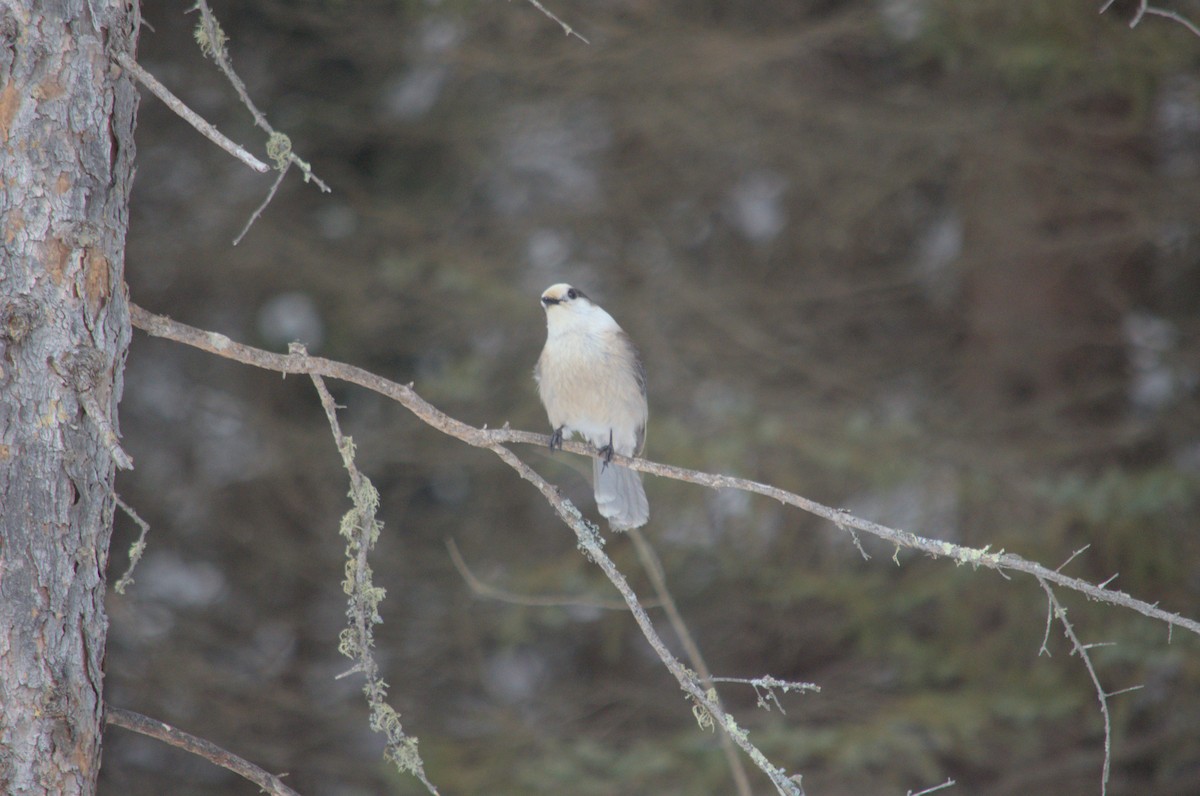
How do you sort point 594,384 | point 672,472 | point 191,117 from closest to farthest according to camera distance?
point 191,117
point 672,472
point 594,384

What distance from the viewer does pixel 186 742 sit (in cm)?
226

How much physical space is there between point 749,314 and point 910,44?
167 cm

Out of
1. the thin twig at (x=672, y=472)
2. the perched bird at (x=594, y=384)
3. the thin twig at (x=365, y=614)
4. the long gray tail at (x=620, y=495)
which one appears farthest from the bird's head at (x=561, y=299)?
the thin twig at (x=365, y=614)

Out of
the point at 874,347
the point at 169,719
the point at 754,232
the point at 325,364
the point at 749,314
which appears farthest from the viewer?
the point at 754,232

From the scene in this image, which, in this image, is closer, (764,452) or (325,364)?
(325,364)

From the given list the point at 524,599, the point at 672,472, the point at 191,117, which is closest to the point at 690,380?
the point at 524,599

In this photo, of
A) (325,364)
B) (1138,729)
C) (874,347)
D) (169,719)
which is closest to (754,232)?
(874,347)

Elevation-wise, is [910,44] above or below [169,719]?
above

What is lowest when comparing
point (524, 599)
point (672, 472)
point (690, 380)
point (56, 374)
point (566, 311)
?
point (56, 374)

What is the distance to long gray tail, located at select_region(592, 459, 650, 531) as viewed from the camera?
405 cm

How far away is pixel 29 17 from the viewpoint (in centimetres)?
211

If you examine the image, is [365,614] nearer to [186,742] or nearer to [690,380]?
[186,742]

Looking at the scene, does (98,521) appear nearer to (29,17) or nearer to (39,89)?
(39,89)

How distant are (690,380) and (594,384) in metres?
1.86
